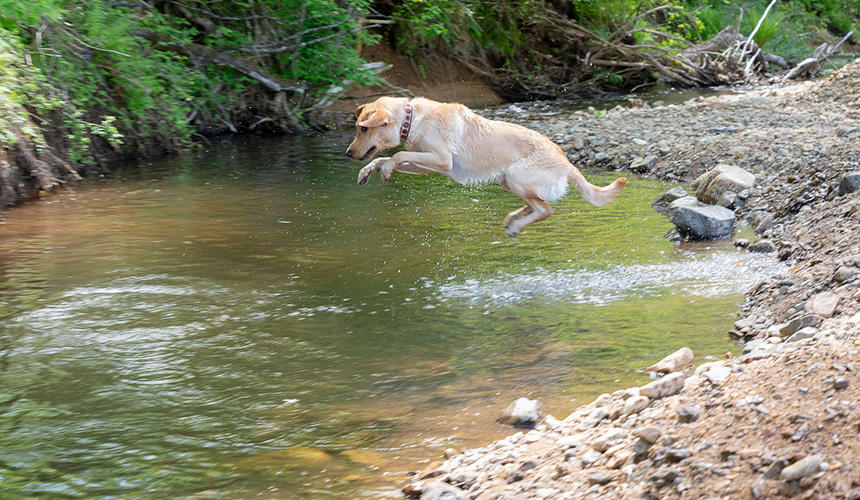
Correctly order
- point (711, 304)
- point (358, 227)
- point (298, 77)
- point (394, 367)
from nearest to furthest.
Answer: point (394, 367) < point (711, 304) < point (358, 227) < point (298, 77)

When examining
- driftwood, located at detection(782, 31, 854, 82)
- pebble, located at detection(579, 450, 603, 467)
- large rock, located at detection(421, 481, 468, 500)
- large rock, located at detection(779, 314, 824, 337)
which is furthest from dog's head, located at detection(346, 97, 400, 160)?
driftwood, located at detection(782, 31, 854, 82)

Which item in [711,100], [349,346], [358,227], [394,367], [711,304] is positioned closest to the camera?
[394,367]

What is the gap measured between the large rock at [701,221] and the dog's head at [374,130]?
3192mm

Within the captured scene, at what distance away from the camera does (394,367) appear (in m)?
5.33

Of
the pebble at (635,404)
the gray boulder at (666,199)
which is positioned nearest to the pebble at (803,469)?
the pebble at (635,404)

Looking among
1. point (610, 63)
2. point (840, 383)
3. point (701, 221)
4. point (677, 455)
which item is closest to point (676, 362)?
point (840, 383)

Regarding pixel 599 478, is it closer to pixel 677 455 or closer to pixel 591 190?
pixel 677 455

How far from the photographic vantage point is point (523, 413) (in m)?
4.47

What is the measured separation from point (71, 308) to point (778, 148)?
9027mm

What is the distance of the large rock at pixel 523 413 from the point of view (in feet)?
14.6

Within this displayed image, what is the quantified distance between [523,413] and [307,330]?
7.02ft

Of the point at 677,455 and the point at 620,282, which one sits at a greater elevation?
the point at 677,455

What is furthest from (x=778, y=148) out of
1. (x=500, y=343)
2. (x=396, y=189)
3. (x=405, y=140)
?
(x=500, y=343)

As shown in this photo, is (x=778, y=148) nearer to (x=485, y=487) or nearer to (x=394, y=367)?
(x=394, y=367)
